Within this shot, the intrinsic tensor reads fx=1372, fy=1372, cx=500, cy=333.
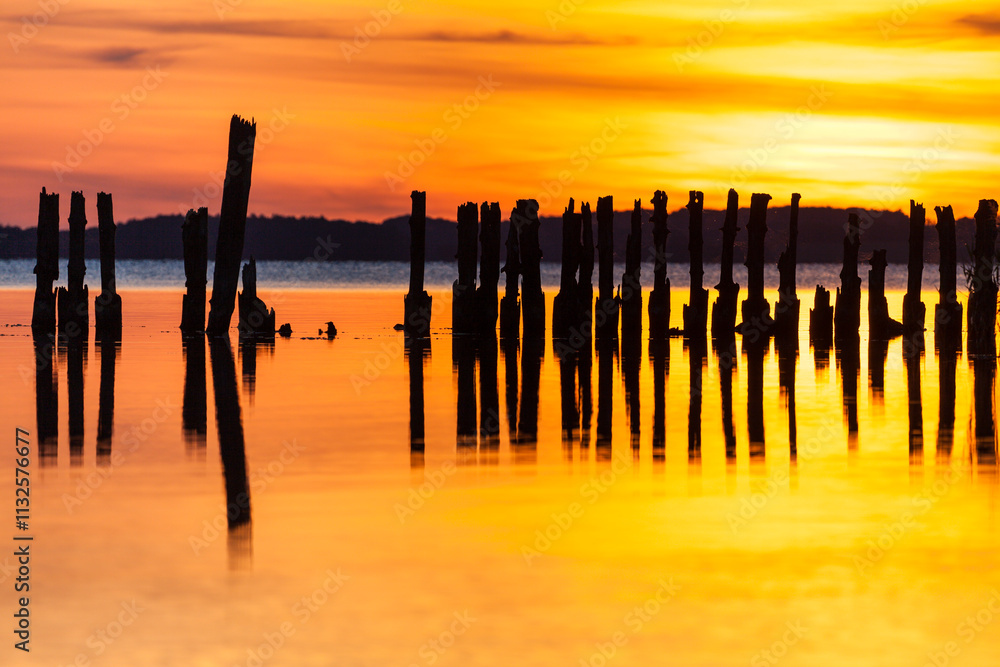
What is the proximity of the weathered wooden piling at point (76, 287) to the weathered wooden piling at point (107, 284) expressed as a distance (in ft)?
0.88

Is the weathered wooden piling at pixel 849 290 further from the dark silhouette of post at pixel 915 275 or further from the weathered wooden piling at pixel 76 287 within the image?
the weathered wooden piling at pixel 76 287

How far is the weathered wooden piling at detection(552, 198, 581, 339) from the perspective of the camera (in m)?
25.7

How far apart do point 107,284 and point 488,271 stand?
695 centimetres

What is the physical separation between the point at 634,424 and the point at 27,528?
6858 mm

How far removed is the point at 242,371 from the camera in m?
19.2

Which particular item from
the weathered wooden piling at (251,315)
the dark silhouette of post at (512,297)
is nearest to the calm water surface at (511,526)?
the dark silhouette of post at (512,297)

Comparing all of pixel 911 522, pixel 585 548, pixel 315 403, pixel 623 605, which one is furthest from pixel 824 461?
pixel 315 403

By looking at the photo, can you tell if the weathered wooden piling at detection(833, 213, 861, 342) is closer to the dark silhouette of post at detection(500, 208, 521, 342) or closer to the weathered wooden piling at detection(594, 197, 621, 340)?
the weathered wooden piling at detection(594, 197, 621, 340)

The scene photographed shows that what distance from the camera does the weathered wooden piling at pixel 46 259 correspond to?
25.0 meters

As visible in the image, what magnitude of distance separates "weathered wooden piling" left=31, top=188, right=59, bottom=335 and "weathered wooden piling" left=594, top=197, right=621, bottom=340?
986 cm

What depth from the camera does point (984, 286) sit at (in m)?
21.3

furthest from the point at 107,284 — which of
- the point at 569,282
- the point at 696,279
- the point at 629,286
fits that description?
the point at 696,279

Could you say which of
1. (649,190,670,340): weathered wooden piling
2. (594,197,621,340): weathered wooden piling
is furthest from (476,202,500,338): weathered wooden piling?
(649,190,670,340): weathered wooden piling

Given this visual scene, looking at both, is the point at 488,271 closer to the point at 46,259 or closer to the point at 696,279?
the point at 696,279
